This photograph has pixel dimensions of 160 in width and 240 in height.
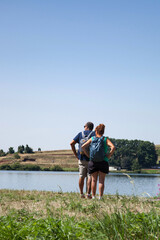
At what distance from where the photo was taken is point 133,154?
115m

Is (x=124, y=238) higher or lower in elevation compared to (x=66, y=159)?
higher

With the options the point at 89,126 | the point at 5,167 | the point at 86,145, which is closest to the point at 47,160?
the point at 5,167

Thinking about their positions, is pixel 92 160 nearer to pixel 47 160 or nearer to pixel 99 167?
pixel 99 167

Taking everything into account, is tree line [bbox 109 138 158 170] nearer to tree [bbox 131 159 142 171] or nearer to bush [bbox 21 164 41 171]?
tree [bbox 131 159 142 171]

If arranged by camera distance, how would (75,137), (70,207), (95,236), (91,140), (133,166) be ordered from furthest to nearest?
(133,166) < (75,137) < (91,140) < (70,207) < (95,236)

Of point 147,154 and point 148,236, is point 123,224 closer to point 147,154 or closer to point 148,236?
point 148,236

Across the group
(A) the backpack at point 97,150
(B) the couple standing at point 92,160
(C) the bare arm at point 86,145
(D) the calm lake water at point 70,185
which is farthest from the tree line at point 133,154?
(A) the backpack at point 97,150

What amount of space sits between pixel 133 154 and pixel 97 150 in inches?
4320

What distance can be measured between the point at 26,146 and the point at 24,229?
5435 inches

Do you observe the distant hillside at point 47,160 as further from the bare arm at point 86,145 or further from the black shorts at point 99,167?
the black shorts at point 99,167

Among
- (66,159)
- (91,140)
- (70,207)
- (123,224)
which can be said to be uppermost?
(91,140)

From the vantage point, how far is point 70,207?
21.6 feet

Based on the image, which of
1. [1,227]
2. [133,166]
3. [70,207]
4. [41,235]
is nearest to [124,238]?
[41,235]

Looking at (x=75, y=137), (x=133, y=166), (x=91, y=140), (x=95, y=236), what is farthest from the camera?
(x=133, y=166)
